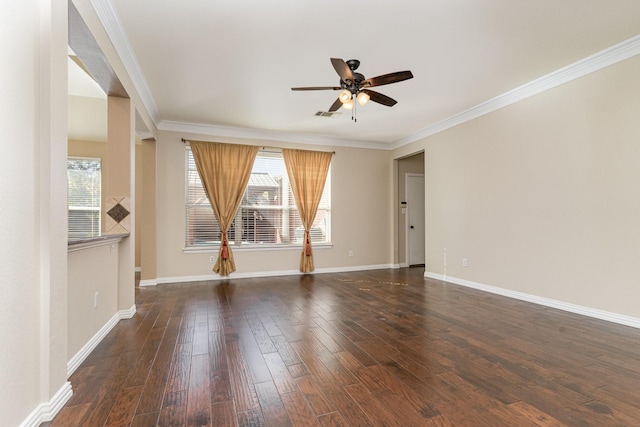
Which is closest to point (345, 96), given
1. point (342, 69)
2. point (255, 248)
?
point (342, 69)

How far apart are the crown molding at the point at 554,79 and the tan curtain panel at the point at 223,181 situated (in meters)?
3.69

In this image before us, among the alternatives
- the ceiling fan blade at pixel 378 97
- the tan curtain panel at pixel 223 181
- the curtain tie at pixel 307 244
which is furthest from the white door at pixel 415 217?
the ceiling fan blade at pixel 378 97

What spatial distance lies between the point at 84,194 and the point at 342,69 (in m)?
6.28

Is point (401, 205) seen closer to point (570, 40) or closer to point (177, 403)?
point (570, 40)

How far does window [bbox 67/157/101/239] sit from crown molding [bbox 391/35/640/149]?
6870 millimetres

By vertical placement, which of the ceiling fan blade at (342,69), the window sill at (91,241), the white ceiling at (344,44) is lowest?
the window sill at (91,241)

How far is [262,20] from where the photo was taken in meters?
2.70

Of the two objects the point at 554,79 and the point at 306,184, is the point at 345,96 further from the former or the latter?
the point at 306,184

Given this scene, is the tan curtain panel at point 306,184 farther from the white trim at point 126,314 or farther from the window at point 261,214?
the white trim at point 126,314

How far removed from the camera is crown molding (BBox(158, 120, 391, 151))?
554cm

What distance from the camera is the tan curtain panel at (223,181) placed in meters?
5.59

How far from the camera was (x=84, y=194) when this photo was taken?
646cm

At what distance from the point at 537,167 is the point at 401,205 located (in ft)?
10.7

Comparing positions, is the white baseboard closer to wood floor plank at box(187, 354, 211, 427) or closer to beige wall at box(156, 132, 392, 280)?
wood floor plank at box(187, 354, 211, 427)
